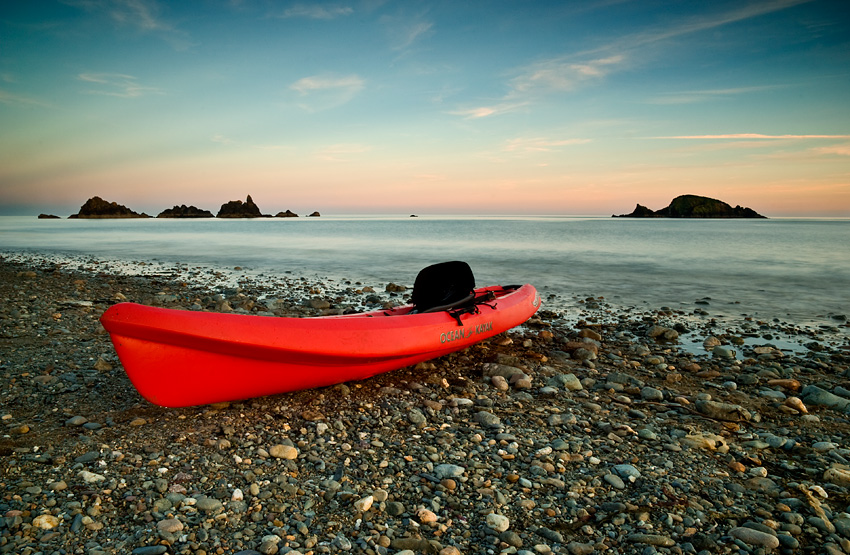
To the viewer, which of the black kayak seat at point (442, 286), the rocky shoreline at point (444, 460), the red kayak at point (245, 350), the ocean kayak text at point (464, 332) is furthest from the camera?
the black kayak seat at point (442, 286)

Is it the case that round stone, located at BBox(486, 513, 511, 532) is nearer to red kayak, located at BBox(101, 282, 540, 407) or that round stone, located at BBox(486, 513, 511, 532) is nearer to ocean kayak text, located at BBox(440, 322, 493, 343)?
red kayak, located at BBox(101, 282, 540, 407)

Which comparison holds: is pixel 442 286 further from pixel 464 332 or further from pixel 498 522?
pixel 498 522

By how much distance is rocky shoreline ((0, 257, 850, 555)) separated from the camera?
2.90m

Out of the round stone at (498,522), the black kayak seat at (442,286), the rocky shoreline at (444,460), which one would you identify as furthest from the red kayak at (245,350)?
the round stone at (498,522)

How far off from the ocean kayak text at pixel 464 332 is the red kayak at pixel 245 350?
0.25 metres

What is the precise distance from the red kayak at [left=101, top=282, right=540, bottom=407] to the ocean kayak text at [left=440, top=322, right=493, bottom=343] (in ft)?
0.83

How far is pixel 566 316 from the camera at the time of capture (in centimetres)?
1016

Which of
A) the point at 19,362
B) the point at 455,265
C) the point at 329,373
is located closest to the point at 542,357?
the point at 455,265

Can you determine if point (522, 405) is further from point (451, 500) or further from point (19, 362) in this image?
point (19, 362)

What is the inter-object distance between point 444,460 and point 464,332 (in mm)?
2740

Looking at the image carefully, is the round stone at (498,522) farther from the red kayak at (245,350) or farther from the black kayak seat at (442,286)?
the black kayak seat at (442,286)

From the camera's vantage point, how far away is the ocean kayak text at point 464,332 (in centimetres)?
614

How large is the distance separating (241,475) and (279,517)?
0.61 meters

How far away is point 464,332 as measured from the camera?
254 inches
